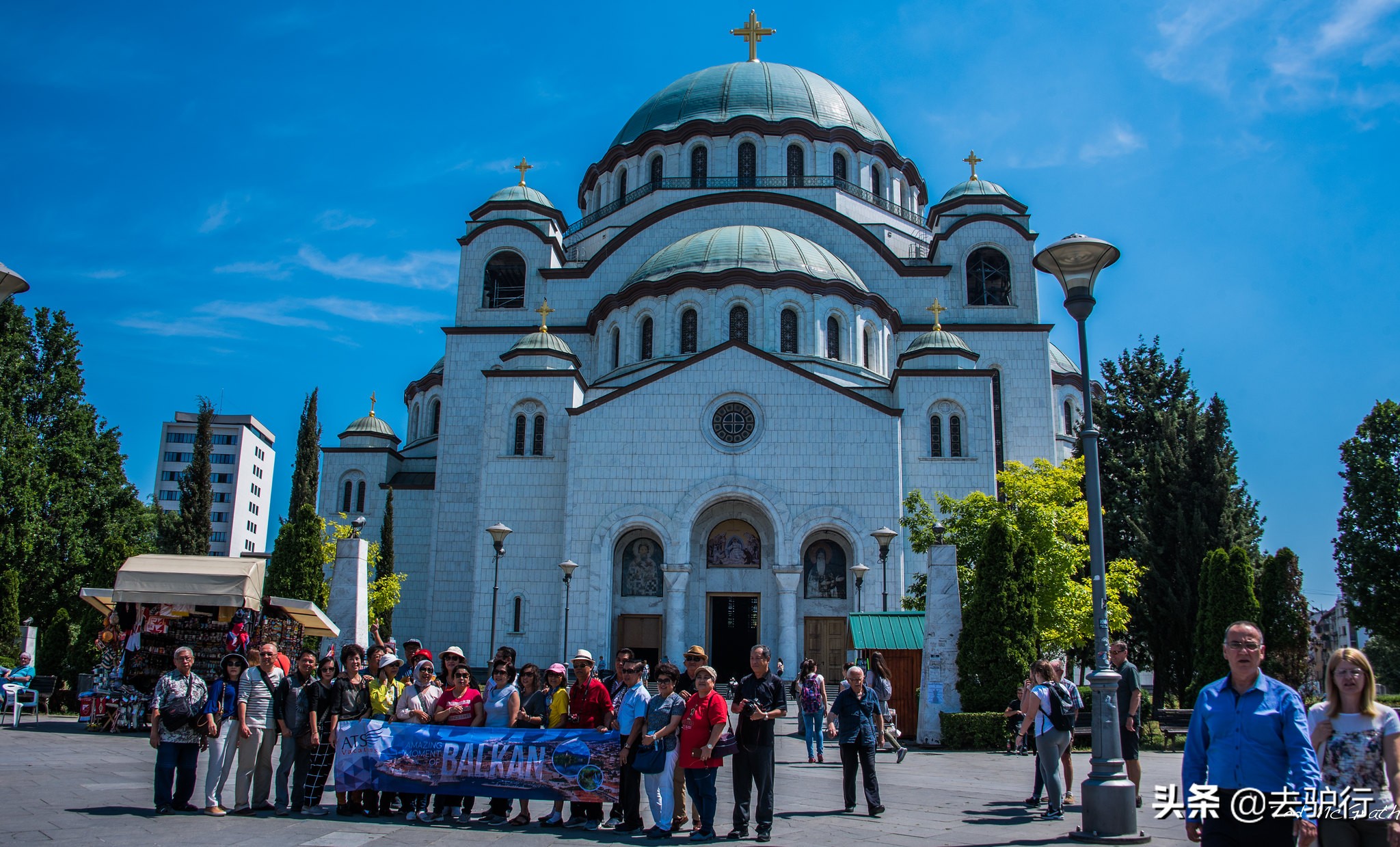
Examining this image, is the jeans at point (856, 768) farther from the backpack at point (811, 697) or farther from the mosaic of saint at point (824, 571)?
the mosaic of saint at point (824, 571)

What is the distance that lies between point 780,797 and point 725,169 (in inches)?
1079

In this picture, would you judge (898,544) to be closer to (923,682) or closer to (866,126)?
(923,682)

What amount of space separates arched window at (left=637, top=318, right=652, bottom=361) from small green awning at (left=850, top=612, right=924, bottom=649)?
12902mm

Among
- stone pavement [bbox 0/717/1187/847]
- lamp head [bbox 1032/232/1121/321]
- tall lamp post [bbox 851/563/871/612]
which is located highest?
lamp head [bbox 1032/232/1121/321]

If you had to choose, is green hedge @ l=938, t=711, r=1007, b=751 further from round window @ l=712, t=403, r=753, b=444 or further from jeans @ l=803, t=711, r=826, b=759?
round window @ l=712, t=403, r=753, b=444

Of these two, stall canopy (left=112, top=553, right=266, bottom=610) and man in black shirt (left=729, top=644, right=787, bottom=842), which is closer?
man in black shirt (left=729, top=644, right=787, bottom=842)

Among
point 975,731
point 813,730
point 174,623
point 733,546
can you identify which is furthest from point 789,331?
point 174,623

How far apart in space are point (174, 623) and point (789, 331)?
18.4 m

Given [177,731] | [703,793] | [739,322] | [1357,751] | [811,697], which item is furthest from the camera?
[739,322]

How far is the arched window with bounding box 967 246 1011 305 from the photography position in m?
32.1

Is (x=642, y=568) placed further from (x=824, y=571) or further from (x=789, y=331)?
(x=789, y=331)

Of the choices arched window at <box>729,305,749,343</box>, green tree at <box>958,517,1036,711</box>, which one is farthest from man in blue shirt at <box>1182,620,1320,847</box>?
arched window at <box>729,305,749,343</box>

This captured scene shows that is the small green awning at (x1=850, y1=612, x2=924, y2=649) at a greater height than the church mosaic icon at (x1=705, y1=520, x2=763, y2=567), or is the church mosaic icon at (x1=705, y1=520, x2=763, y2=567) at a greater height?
the church mosaic icon at (x1=705, y1=520, x2=763, y2=567)

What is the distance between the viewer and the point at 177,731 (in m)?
8.21
